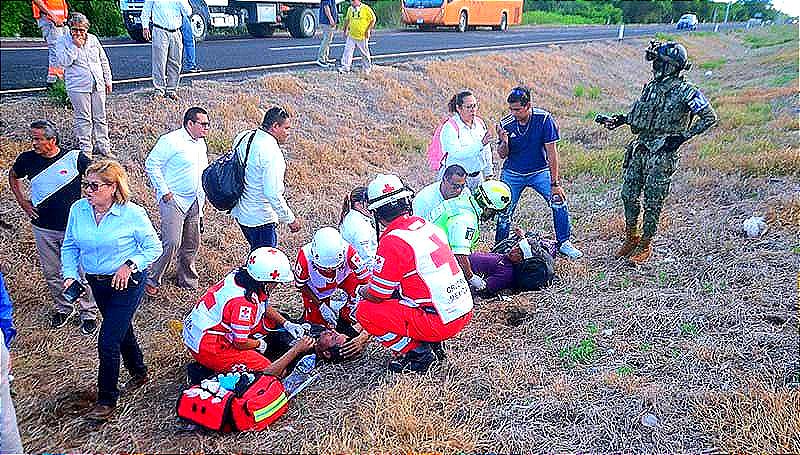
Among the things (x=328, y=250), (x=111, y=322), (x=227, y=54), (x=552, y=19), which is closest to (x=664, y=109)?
(x=328, y=250)

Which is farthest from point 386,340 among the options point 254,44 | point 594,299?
point 254,44

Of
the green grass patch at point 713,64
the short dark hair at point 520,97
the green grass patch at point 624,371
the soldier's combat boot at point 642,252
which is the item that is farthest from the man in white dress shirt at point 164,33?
the green grass patch at point 713,64

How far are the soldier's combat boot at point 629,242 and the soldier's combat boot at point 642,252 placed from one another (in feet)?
0.16

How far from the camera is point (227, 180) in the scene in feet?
16.5

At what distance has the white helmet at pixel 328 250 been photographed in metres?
4.55

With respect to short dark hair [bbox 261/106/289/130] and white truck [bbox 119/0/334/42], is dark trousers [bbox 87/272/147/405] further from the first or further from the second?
white truck [bbox 119/0/334/42]

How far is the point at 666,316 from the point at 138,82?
28.5 feet

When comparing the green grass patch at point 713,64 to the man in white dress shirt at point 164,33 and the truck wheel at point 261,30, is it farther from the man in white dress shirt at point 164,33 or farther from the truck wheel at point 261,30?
the man in white dress shirt at point 164,33

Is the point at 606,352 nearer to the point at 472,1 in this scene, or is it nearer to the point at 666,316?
the point at 666,316

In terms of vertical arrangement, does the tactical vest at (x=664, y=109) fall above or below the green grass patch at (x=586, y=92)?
above

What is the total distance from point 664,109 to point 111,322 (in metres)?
4.71

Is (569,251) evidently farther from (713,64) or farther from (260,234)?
(713,64)

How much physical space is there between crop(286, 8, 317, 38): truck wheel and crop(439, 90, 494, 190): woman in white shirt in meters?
14.4

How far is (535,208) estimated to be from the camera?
8.55 m
